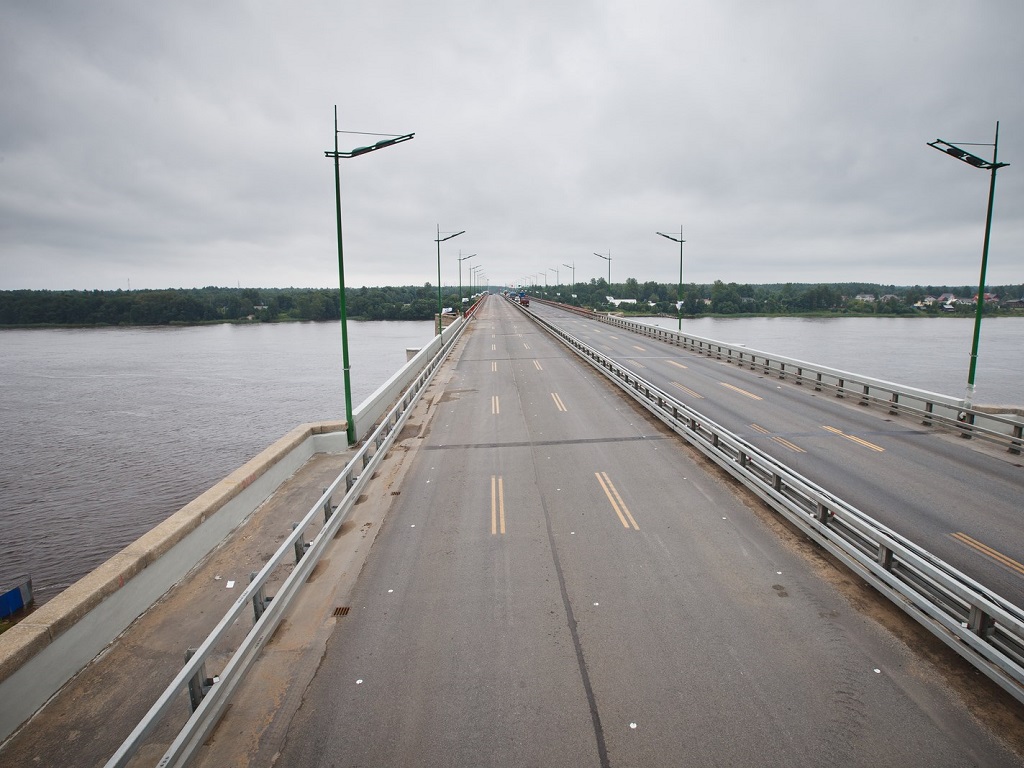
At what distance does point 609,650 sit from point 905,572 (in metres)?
4.47

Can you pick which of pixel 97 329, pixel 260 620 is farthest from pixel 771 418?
pixel 97 329

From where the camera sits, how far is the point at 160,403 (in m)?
47.4

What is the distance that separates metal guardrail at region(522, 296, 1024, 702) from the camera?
5938 millimetres

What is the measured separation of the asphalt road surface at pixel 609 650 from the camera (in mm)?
5277

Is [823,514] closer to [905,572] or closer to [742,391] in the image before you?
[905,572]

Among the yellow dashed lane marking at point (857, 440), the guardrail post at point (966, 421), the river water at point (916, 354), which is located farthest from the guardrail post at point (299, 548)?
the river water at point (916, 354)

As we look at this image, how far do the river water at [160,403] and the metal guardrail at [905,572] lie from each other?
1907 cm

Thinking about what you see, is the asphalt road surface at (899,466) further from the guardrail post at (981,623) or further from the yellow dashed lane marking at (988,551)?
the guardrail post at (981,623)

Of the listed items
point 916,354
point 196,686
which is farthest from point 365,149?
point 916,354

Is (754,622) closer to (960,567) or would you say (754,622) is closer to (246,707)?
(960,567)

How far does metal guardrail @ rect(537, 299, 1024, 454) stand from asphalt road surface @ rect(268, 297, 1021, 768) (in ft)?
15.3

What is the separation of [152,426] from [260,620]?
39.4 m

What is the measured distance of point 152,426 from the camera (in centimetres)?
3916

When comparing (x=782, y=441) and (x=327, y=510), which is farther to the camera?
(x=782, y=441)
